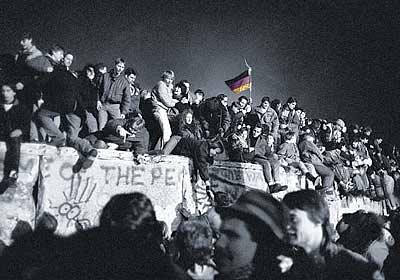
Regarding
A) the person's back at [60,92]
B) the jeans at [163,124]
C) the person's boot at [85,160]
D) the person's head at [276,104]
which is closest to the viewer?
the person's boot at [85,160]

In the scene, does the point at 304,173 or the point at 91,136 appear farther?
the point at 304,173

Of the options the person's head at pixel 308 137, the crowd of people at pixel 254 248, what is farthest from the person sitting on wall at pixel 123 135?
the person's head at pixel 308 137

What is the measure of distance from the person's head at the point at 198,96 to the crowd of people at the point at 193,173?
3cm

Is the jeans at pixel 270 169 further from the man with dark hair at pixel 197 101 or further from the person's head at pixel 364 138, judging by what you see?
the person's head at pixel 364 138

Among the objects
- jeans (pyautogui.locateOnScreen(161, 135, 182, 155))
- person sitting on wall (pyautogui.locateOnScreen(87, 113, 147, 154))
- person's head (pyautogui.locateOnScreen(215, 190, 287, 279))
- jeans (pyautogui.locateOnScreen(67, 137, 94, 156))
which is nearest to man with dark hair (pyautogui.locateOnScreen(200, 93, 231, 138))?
jeans (pyautogui.locateOnScreen(161, 135, 182, 155))

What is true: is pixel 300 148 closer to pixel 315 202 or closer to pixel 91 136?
pixel 91 136

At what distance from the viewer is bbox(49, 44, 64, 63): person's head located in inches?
298

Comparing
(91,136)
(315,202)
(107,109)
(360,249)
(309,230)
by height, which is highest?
(107,109)

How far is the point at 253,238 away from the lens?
3516 millimetres

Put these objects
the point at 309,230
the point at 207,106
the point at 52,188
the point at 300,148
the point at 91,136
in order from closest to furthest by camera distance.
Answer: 1. the point at 309,230
2. the point at 52,188
3. the point at 91,136
4. the point at 207,106
5. the point at 300,148

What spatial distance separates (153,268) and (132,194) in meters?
3.23

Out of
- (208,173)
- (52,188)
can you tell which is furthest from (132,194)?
(208,173)

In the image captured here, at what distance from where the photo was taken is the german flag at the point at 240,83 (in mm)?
14086

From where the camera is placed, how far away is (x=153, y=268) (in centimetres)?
362
